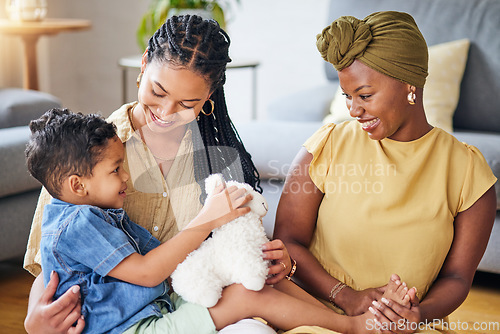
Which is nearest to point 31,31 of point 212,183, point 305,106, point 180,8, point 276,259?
point 180,8

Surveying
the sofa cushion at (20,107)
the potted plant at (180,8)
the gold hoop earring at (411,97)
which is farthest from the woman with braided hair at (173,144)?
the potted plant at (180,8)

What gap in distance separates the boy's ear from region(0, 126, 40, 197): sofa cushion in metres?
1.03

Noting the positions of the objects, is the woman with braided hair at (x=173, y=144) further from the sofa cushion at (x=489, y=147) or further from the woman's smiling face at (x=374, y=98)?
the sofa cushion at (x=489, y=147)

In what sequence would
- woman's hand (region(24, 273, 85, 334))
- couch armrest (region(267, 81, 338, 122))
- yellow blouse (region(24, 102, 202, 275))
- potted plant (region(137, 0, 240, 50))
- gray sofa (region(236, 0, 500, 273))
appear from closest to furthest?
woman's hand (region(24, 273, 85, 334)) < yellow blouse (region(24, 102, 202, 275)) < gray sofa (region(236, 0, 500, 273)) < couch armrest (region(267, 81, 338, 122)) < potted plant (region(137, 0, 240, 50))

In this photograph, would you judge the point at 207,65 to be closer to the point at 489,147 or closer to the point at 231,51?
the point at 489,147

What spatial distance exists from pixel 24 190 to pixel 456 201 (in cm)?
160

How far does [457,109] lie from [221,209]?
1725 mm

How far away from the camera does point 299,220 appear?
1.41 m

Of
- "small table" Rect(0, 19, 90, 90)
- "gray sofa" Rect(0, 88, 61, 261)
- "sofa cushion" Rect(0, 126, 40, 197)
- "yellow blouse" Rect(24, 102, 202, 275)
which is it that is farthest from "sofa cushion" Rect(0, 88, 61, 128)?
"yellow blouse" Rect(24, 102, 202, 275)

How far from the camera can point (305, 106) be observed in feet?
9.15

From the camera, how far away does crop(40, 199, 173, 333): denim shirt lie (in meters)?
1.20

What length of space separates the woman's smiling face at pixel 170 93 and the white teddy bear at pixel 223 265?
27cm

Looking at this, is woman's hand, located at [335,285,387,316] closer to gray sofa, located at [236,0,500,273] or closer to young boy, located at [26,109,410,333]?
young boy, located at [26,109,410,333]

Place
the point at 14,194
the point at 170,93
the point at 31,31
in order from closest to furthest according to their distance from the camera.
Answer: the point at 170,93
the point at 14,194
the point at 31,31
